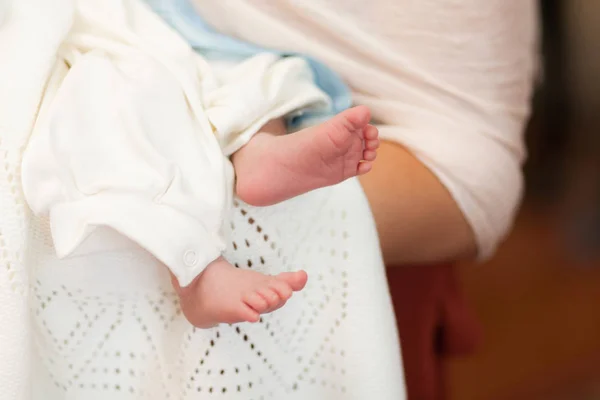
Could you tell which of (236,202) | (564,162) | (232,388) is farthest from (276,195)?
(564,162)

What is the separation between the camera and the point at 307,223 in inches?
24.5

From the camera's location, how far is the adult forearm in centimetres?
68

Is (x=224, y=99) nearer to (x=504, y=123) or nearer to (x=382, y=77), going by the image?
(x=382, y=77)

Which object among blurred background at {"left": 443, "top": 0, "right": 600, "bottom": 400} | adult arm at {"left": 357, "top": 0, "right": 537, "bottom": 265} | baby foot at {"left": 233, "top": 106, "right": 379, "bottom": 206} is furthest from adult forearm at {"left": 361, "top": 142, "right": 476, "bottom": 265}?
blurred background at {"left": 443, "top": 0, "right": 600, "bottom": 400}

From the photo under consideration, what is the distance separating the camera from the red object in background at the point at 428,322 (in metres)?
0.85

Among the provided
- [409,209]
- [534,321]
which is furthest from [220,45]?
[534,321]

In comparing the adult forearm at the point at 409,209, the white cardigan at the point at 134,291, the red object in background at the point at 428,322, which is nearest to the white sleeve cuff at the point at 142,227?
the white cardigan at the point at 134,291

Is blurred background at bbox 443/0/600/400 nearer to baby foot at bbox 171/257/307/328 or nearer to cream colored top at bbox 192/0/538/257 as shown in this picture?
cream colored top at bbox 192/0/538/257

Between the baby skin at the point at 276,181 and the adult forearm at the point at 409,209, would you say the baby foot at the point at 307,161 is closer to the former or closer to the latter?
the baby skin at the point at 276,181

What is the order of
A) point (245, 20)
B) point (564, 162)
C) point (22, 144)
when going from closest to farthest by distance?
point (22, 144) < point (245, 20) < point (564, 162)

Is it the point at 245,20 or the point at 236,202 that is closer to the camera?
the point at 236,202

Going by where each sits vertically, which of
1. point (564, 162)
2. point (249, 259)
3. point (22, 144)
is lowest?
point (564, 162)

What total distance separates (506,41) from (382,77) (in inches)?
6.0

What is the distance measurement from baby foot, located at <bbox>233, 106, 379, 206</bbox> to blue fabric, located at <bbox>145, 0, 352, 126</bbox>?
0.45ft
